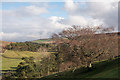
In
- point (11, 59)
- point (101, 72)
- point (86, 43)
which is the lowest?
point (11, 59)

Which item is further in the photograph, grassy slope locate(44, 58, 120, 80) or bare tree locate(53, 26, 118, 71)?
bare tree locate(53, 26, 118, 71)

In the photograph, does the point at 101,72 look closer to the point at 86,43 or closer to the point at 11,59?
the point at 86,43

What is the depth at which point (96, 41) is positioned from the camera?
27.4m

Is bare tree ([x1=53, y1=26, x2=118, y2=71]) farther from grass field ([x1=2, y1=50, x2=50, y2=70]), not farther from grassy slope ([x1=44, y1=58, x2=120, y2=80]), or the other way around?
grass field ([x1=2, y1=50, x2=50, y2=70])

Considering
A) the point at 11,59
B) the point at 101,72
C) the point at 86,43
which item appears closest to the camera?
the point at 101,72

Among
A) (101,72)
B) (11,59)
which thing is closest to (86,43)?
(101,72)

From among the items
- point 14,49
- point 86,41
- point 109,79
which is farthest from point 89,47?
point 14,49

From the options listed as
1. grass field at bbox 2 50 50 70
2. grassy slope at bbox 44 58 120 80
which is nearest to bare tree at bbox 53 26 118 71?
grassy slope at bbox 44 58 120 80

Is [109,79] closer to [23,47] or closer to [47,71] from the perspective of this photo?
[47,71]

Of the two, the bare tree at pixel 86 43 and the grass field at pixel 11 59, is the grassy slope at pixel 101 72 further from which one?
the grass field at pixel 11 59

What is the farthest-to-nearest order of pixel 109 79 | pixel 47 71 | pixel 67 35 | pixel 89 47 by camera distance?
1. pixel 47 71
2. pixel 67 35
3. pixel 89 47
4. pixel 109 79

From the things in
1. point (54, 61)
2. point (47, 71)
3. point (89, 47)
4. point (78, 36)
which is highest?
point (78, 36)

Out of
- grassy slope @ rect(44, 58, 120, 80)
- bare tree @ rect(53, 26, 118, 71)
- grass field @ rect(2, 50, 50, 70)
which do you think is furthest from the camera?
grass field @ rect(2, 50, 50, 70)

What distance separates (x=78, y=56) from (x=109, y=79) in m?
11.2
